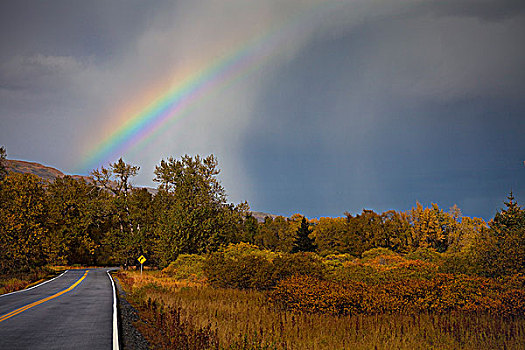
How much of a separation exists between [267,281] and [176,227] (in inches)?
692

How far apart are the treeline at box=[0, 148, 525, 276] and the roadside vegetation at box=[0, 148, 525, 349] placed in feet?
0.50

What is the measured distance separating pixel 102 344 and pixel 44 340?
59.1 inches

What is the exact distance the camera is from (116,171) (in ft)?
165

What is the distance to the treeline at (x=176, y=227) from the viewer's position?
28.9m

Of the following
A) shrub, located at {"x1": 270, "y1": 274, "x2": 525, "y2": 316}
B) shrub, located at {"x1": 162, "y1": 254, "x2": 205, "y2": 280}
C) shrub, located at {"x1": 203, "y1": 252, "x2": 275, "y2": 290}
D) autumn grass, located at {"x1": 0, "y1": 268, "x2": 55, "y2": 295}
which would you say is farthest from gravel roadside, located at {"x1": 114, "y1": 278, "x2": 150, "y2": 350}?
shrub, located at {"x1": 162, "y1": 254, "x2": 205, "y2": 280}

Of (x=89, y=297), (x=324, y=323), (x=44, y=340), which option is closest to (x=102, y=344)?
(x=44, y=340)

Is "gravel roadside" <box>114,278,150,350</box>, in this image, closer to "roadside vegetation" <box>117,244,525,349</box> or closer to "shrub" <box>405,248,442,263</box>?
"roadside vegetation" <box>117,244,525,349</box>

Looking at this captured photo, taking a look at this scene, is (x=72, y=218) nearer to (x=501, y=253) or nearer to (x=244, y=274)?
(x=244, y=274)

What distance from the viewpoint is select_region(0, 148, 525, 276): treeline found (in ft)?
94.8

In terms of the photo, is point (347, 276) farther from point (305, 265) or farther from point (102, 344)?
point (102, 344)

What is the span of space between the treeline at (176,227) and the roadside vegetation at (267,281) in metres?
0.15

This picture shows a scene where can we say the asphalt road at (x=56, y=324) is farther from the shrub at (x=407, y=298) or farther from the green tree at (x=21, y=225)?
the green tree at (x=21, y=225)

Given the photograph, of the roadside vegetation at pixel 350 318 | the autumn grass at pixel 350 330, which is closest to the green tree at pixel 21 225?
the roadside vegetation at pixel 350 318

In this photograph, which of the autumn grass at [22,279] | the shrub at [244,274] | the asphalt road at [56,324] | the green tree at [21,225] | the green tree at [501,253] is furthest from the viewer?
the green tree at [21,225]
